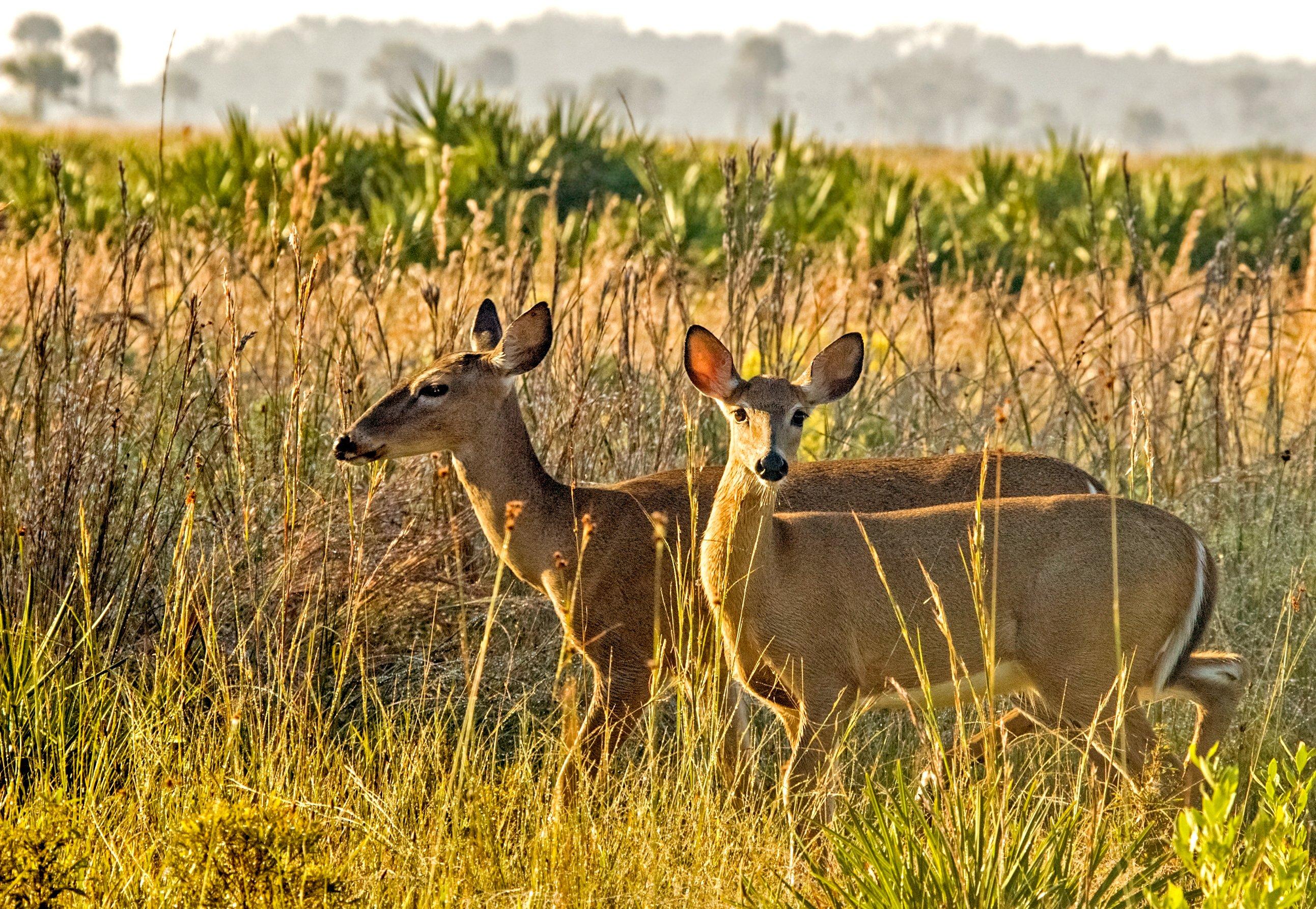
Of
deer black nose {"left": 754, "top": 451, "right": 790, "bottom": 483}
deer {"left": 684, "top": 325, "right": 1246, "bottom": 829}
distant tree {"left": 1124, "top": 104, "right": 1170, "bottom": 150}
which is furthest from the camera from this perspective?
distant tree {"left": 1124, "top": 104, "right": 1170, "bottom": 150}

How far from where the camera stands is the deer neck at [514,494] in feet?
16.4

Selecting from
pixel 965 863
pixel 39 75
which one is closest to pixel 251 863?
pixel 965 863

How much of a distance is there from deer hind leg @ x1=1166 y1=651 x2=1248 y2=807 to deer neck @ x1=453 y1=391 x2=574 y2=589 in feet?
6.25

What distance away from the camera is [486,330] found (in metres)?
Result: 5.44

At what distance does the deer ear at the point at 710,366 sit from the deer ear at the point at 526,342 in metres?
0.66

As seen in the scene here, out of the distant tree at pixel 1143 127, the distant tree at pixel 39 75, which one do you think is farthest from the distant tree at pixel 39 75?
the distant tree at pixel 1143 127

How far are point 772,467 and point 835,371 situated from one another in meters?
0.71

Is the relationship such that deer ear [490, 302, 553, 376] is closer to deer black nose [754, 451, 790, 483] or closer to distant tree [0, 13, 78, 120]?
deer black nose [754, 451, 790, 483]

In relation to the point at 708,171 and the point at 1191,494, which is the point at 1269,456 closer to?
the point at 1191,494

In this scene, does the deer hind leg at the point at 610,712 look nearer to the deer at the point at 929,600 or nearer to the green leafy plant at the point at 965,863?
the deer at the point at 929,600

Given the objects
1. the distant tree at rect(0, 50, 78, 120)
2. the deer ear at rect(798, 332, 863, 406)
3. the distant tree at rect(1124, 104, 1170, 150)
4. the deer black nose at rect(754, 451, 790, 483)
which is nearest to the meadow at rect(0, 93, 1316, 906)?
the deer black nose at rect(754, 451, 790, 483)

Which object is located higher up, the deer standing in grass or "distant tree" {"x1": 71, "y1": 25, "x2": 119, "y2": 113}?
"distant tree" {"x1": 71, "y1": 25, "x2": 119, "y2": 113}

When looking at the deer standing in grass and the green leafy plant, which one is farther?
the deer standing in grass

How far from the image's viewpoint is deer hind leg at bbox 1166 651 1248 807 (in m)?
4.56
